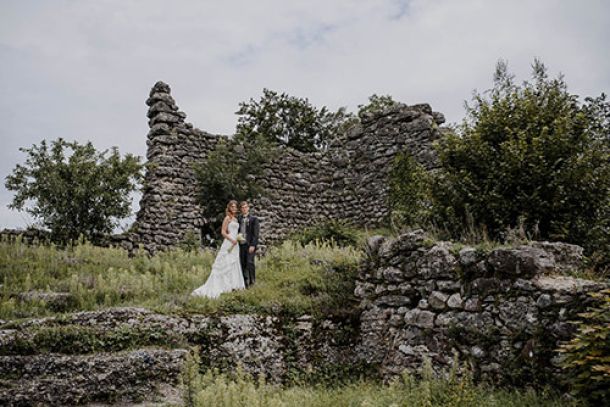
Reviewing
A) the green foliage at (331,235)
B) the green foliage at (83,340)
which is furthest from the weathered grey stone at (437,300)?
the green foliage at (331,235)

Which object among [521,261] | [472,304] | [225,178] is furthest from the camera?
[225,178]

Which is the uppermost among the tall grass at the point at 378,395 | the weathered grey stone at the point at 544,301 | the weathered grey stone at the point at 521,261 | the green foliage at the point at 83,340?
the weathered grey stone at the point at 521,261

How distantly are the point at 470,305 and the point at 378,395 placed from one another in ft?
5.73

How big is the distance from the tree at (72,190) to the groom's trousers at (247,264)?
5162 millimetres

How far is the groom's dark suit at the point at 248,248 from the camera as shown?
34.4 ft

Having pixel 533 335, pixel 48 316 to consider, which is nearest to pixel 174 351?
pixel 48 316

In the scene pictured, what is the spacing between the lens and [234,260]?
10453 millimetres

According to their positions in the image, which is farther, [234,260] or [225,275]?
[234,260]

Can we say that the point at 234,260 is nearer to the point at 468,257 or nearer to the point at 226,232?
the point at 226,232

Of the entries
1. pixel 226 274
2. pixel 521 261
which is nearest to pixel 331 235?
pixel 226 274

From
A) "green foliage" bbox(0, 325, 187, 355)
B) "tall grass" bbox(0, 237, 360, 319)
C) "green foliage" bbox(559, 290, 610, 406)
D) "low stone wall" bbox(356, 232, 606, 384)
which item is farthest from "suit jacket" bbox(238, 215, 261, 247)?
"green foliage" bbox(559, 290, 610, 406)

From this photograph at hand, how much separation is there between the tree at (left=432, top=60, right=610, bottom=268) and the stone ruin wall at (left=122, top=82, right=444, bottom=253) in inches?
192

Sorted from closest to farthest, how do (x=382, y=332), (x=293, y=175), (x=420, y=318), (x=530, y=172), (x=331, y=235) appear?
1. (x=420, y=318)
2. (x=382, y=332)
3. (x=530, y=172)
4. (x=331, y=235)
5. (x=293, y=175)

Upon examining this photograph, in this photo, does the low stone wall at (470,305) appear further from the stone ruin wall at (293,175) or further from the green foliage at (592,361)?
the stone ruin wall at (293,175)
